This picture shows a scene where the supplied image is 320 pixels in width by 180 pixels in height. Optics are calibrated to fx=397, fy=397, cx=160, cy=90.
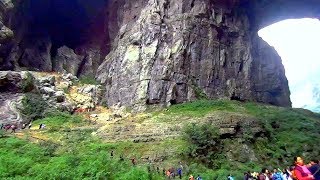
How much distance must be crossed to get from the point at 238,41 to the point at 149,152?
24517mm

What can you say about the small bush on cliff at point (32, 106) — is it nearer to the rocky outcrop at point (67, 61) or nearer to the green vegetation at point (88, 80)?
the green vegetation at point (88, 80)

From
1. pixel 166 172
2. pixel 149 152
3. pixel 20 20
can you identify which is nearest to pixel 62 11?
pixel 20 20

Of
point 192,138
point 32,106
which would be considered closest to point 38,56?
point 32,106

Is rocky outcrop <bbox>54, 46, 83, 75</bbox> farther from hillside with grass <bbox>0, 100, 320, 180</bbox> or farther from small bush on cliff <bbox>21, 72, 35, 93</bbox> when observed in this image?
hillside with grass <bbox>0, 100, 320, 180</bbox>

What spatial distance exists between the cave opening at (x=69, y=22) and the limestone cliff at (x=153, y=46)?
0.13 metres

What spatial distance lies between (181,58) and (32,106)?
1523cm

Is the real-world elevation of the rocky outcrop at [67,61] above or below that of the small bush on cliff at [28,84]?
above

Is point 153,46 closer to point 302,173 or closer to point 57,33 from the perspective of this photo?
point 57,33

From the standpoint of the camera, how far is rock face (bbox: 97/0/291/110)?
39312 mm

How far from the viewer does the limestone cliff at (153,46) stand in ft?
131

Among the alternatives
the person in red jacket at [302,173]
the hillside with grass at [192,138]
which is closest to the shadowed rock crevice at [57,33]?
the hillside with grass at [192,138]

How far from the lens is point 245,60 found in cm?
4641

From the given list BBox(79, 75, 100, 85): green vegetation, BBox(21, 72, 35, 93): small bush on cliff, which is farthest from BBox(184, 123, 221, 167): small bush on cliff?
BBox(79, 75, 100, 85): green vegetation

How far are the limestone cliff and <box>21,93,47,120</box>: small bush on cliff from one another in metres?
6.52
